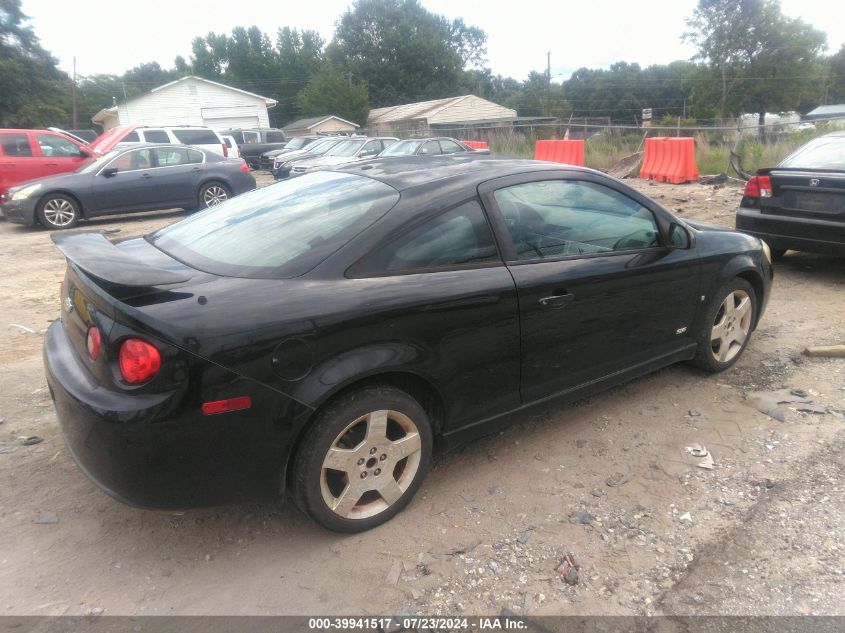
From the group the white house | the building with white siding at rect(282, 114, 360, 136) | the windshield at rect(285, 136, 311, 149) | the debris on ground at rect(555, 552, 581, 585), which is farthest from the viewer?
the building with white siding at rect(282, 114, 360, 136)

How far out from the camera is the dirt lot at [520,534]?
2.40 m

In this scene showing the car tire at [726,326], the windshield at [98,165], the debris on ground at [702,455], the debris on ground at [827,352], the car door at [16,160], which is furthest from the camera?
the car door at [16,160]

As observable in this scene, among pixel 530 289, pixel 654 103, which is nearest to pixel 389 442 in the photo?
pixel 530 289

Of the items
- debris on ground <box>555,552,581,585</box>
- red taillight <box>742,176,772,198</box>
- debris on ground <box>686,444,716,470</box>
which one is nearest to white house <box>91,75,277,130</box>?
red taillight <box>742,176,772,198</box>

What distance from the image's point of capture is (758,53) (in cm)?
5300

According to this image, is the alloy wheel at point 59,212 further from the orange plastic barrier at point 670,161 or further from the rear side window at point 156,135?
the orange plastic barrier at point 670,161

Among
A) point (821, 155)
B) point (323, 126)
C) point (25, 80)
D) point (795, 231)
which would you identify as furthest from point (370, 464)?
point (25, 80)

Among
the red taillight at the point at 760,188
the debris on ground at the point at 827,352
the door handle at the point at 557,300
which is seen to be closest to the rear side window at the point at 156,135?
the red taillight at the point at 760,188

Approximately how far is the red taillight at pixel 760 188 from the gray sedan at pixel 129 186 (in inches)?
373

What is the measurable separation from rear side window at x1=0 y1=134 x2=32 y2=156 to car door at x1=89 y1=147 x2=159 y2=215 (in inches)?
102

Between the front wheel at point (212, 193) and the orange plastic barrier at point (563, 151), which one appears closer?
the front wheel at point (212, 193)

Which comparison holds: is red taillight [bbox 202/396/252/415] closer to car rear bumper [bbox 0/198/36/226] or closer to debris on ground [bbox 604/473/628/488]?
debris on ground [bbox 604/473/628/488]

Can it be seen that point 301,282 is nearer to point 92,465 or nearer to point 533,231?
point 92,465

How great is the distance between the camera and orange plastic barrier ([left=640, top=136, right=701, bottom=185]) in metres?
14.0
